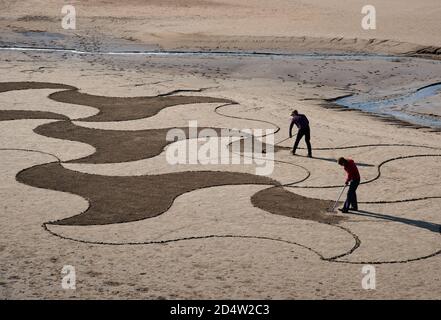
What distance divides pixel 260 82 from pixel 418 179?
20.3 m

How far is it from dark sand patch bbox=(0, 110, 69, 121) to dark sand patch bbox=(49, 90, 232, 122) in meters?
1.33

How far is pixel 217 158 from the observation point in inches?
1273

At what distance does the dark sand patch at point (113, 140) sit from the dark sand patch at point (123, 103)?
2.24m

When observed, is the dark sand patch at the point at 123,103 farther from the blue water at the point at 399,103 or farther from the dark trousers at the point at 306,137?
the dark trousers at the point at 306,137

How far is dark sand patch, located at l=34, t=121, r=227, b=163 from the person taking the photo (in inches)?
1280

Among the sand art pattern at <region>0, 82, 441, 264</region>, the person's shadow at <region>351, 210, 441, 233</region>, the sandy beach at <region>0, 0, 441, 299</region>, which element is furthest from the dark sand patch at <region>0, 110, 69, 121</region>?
the person's shadow at <region>351, 210, 441, 233</region>

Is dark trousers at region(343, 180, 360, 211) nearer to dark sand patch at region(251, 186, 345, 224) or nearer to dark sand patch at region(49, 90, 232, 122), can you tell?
dark sand patch at region(251, 186, 345, 224)

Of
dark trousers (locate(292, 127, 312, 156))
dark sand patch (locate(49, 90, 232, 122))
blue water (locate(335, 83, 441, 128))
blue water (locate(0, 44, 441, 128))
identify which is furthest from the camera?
blue water (locate(0, 44, 441, 128))

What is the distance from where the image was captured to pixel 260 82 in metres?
49.2

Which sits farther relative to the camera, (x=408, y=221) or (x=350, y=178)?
→ (x=350, y=178)

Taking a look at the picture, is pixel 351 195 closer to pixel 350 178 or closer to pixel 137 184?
pixel 350 178

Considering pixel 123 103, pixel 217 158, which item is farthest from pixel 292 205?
pixel 123 103

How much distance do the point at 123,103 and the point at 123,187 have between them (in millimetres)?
14223
